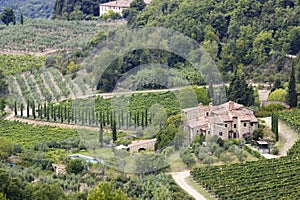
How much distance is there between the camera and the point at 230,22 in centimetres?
5534

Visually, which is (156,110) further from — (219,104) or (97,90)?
(97,90)

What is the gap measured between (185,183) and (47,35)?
105 ft

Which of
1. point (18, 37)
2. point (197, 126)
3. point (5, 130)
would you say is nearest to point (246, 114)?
point (197, 126)

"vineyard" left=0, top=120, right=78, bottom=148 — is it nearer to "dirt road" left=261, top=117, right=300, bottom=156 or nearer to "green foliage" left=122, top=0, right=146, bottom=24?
"dirt road" left=261, top=117, right=300, bottom=156

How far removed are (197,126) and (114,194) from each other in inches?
433

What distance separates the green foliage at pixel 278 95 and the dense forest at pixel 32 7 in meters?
51.1

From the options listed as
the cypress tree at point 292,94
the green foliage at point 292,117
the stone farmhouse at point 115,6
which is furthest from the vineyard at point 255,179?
the stone farmhouse at point 115,6

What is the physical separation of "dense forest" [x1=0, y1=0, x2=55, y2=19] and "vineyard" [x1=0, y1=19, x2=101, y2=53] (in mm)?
26640

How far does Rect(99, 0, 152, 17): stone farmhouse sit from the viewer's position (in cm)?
6750

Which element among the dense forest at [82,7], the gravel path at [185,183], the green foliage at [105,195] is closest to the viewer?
the green foliage at [105,195]

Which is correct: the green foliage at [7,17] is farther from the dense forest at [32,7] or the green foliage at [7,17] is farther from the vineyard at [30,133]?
the vineyard at [30,133]

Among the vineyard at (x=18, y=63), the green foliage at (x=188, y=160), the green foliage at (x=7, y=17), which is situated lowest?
the green foliage at (x=188, y=160)

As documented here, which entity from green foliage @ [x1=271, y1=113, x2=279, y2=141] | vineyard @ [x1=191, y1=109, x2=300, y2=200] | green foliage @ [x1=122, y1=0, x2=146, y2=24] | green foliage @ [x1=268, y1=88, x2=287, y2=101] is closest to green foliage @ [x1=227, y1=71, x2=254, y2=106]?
green foliage @ [x1=268, y1=88, x2=287, y2=101]

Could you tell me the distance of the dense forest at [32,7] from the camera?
94875 millimetres
